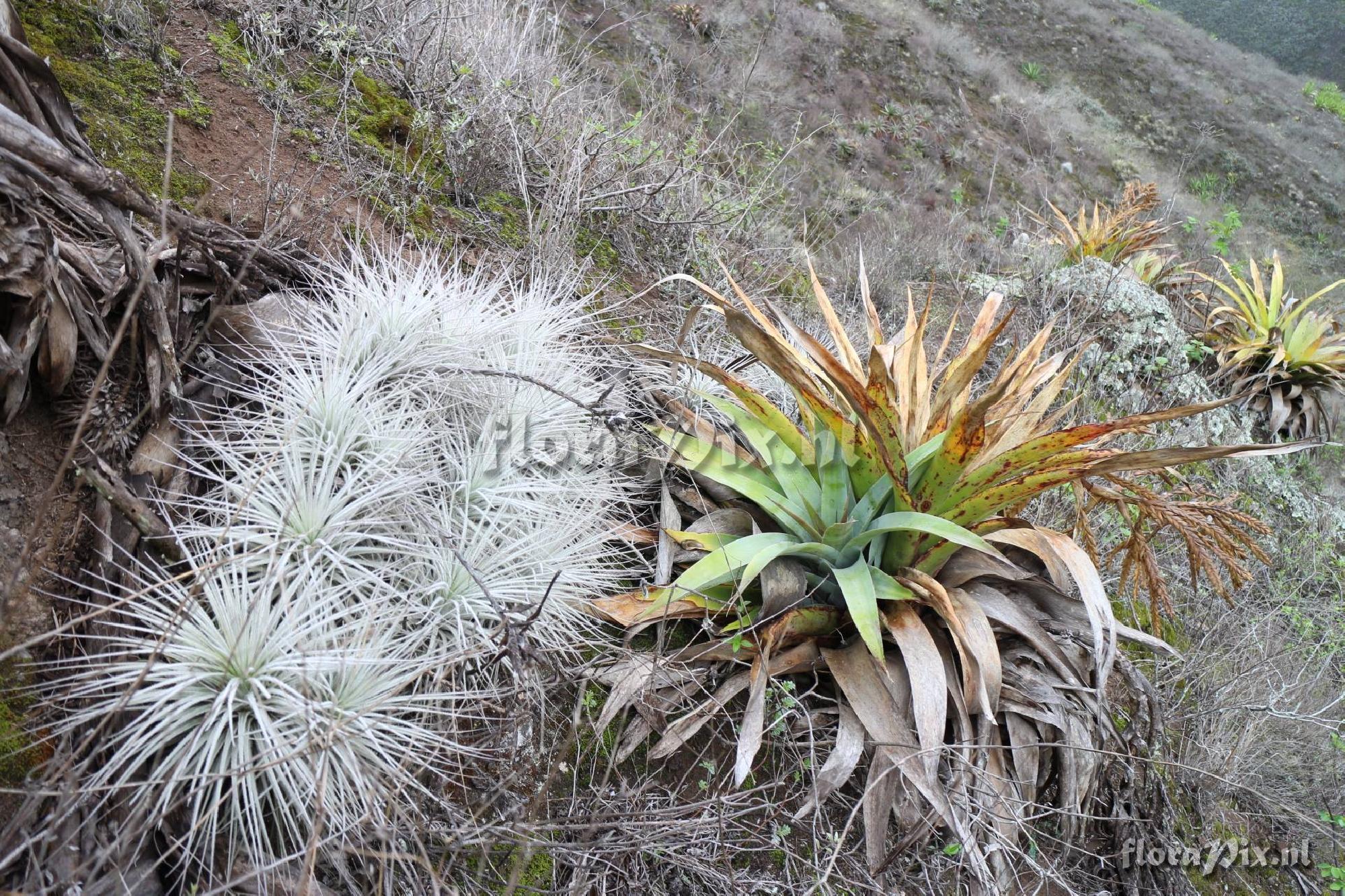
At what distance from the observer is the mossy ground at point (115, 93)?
2.26 m

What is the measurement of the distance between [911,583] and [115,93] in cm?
287

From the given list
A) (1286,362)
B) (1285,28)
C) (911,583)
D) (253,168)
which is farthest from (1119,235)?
(1285,28)

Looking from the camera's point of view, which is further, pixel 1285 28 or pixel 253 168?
pixel 1285 28

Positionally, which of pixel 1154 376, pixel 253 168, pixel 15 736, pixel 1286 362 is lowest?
pixel 15 736

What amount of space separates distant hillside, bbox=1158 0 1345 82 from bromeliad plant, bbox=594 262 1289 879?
2584 centimetres

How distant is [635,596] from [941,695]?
2.56ft

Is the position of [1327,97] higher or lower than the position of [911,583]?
higher

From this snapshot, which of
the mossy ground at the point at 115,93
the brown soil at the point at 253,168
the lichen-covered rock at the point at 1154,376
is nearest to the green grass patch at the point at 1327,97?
the lichen-covered rock at the point at 1154,376

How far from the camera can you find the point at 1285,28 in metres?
21.1

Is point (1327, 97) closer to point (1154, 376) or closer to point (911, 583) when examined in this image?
point (1154, 376)

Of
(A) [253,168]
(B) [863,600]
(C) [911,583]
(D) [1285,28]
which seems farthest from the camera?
(D) [1285,28]

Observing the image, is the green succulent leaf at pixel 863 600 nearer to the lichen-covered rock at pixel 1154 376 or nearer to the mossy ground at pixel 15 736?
the mossy ground at pixel 15 736

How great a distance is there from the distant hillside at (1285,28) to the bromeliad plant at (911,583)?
25.8 m

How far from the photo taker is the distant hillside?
20.3 meters
